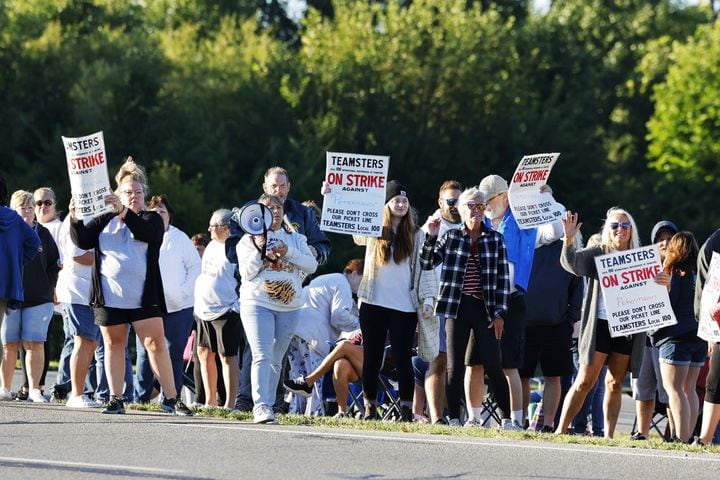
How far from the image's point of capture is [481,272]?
1215 centimetres

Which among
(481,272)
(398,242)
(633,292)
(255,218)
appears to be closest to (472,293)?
(481,272)

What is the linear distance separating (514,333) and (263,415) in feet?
7.19

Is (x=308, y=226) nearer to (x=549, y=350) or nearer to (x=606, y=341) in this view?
(x=549, y=350)

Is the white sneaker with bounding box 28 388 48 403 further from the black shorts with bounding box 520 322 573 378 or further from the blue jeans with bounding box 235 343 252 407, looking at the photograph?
the black shorts with bounding box 520 322 573 378

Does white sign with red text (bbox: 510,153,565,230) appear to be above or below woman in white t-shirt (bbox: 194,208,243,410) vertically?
above

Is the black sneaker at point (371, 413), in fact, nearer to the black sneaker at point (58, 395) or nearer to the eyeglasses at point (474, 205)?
the eyeglasses at point (474, 205)

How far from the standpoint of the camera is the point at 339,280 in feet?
49.4

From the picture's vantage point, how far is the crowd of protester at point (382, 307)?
11.9m

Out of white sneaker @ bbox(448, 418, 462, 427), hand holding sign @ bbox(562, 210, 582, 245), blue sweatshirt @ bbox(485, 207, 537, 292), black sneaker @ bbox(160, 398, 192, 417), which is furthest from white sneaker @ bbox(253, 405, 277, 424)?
hand holding sign @ bbox(562, 210, 582, 245)

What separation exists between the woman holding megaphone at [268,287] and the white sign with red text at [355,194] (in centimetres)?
117

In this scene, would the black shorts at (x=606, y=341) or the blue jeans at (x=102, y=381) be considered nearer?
the black shorts at (x=606, y=341)

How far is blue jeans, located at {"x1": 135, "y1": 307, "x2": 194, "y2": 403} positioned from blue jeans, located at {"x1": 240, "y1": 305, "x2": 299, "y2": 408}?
6.72 ft

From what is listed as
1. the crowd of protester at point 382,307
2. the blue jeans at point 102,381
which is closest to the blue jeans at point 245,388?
the crowd of protester at point 382,307

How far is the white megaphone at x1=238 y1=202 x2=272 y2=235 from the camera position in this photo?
1154cm
